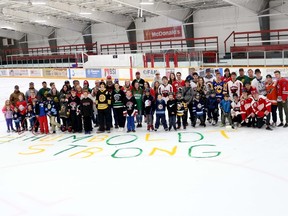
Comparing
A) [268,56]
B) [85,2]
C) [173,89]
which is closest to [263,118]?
[173,89]

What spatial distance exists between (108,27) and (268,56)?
2202 cm

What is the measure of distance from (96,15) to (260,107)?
955 inches

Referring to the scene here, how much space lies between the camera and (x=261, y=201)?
457 cm

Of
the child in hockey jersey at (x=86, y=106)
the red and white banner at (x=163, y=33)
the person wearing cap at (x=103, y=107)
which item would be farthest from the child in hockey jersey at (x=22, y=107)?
the red and white banner at (x=163, y=33)

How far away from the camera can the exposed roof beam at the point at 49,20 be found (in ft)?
101

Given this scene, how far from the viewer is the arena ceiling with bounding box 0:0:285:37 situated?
23.8 meters

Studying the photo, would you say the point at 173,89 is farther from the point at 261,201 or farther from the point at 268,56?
the point at 268,56

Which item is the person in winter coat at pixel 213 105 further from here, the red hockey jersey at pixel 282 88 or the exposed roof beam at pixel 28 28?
the exposed roof beam at pixel 28 28

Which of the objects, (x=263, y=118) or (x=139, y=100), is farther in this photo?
(x=139, y=100)

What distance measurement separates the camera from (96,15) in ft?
97.8

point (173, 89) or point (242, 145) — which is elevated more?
point (173, 89)

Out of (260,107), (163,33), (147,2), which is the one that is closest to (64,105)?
(260,107)

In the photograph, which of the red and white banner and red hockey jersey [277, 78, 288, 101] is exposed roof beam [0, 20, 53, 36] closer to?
the red and white banner

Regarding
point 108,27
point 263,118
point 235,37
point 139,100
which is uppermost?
point 108,27
